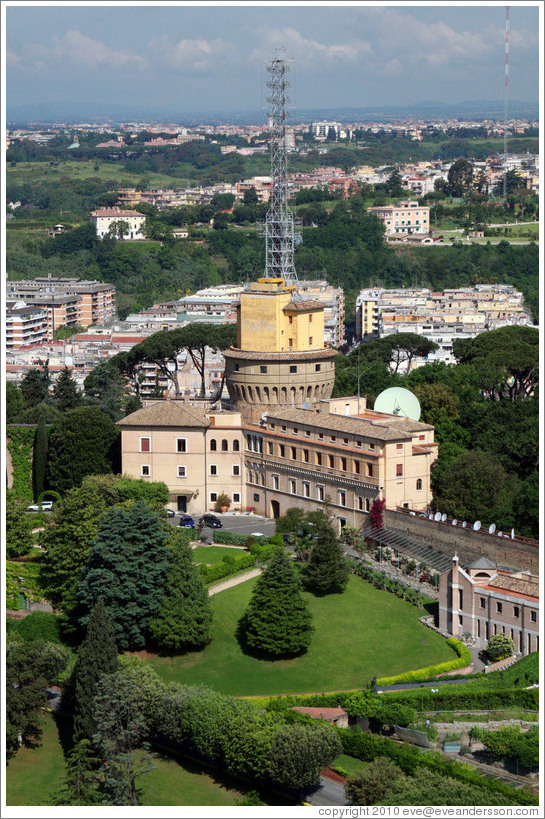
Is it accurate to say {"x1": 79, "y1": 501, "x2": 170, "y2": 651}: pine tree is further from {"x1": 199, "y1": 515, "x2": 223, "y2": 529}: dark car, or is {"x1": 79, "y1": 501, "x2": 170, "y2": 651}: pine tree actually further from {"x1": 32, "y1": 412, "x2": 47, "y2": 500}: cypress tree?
{"x1": 32, "y1": 412, "x2": 47, "y2": 500}: cypress tree

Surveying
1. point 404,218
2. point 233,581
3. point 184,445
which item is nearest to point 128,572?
point 233,581

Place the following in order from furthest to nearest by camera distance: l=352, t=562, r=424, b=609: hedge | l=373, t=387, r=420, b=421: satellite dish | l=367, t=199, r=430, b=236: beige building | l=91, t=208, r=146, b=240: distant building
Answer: l=91, t=208, r=146, b=240: distant building, l=367, t=199, r=430, b=236: beige building, l=373, t=387, r=420, b=421: satellite dish, l=352, t=562, r=424, b=609: hedge

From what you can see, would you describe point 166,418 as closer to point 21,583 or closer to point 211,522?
point 211,522

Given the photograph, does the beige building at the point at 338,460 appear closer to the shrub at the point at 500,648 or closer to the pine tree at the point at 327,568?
the pine tree at the point at 327,568

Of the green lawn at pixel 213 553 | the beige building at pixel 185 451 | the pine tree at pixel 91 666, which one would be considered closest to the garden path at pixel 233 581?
the green lawn at pixel 213 553

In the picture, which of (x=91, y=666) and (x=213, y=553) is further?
(x=213, y=553)

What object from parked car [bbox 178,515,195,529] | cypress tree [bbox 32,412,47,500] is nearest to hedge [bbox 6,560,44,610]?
parked car [bbox 178,515,195,529]
